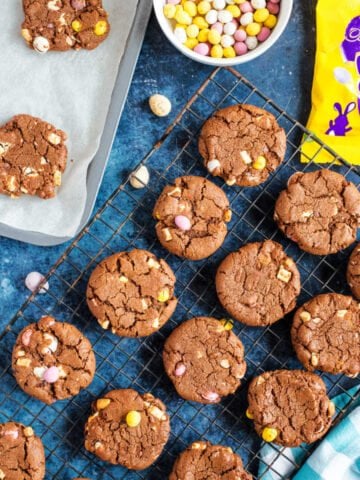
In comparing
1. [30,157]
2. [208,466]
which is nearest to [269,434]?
[208,466]

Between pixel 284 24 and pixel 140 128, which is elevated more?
pixel 284 24

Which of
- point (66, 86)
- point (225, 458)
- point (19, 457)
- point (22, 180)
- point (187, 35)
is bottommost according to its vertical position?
point (19, 457)

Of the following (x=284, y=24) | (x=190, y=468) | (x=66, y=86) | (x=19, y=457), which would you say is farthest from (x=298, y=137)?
(x=19, y=457)

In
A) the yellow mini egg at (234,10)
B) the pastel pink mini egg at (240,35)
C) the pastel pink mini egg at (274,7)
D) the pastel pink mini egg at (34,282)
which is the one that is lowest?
the pastel pink mini egg at (34,282)

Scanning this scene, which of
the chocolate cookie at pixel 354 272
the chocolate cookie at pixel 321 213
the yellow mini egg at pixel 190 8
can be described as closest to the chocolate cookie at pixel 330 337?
the chocolate cookie at pixel 354 272

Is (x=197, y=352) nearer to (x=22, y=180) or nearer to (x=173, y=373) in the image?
(x=173, y=373)

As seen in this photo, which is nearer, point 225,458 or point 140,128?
point 225,458

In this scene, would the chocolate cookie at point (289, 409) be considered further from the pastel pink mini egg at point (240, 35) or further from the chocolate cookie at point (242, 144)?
the pastel pink mini egg at point (240, 35)
